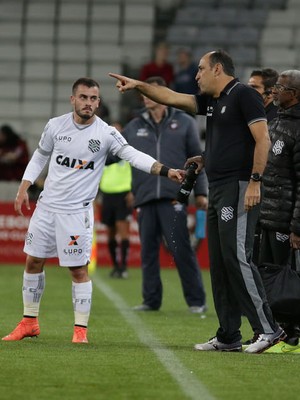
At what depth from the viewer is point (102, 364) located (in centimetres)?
752

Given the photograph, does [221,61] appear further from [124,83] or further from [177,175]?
[177,175]

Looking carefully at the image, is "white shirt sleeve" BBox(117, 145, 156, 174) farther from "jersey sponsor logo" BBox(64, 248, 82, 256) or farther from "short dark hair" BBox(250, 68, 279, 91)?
"short dark hair" BBox(250, 68, 279, 91)

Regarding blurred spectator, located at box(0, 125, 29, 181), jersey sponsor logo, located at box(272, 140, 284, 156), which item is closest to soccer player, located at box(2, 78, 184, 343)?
jersey sponsor logo, located at box(272, 140, 284, 156)

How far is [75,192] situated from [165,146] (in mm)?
3204

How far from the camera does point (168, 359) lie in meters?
7.94

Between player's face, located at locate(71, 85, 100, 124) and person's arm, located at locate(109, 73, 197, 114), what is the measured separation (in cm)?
59

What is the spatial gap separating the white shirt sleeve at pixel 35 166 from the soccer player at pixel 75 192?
0.09 meters

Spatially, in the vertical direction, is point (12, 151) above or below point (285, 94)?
below

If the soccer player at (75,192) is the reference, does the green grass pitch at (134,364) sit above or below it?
below

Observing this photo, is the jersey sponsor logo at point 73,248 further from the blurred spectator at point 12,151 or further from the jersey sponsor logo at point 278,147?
the blurred spectator at point 12,151

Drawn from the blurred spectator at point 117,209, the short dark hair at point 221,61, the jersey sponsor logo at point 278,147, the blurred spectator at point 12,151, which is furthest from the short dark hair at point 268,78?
the blurred spectator at point 12,151

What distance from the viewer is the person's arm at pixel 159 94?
8.17 m

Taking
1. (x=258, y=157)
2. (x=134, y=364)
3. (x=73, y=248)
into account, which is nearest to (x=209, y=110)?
(x=258, y=157)

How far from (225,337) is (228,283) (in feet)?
1.31
